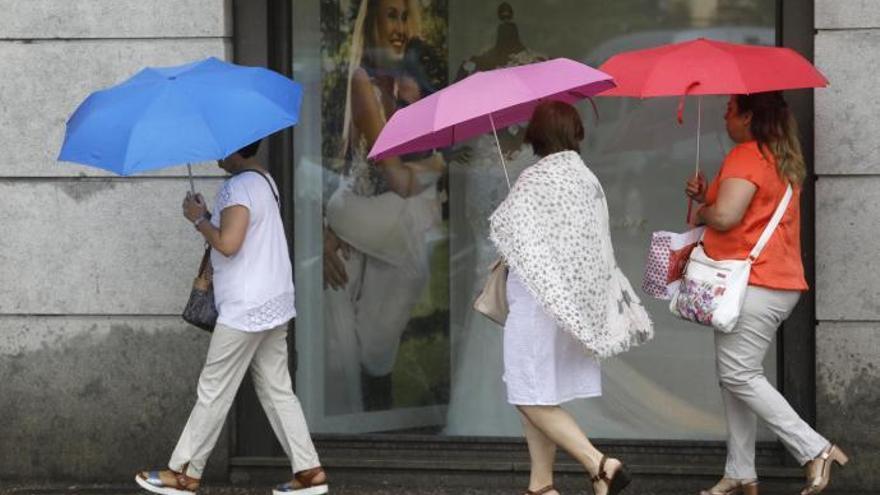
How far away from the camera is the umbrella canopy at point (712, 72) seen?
6.73 meters

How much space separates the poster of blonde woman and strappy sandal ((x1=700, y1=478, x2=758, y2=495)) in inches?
65.0

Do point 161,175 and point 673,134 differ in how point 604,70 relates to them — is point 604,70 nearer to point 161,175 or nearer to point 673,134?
point 673,134

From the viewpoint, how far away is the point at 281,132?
8234 mm

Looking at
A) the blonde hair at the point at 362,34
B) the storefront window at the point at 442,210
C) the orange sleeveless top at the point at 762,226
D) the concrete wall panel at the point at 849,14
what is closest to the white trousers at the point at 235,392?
the storefront window at the point at 442,210

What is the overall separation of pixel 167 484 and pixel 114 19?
7.77ft

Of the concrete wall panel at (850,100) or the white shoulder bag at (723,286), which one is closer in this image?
the white shoulder bag at (723,286)

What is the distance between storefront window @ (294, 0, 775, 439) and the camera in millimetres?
8195

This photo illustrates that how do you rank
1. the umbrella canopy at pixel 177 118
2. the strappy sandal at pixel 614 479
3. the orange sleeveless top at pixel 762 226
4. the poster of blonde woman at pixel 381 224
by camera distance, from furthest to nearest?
1. the poster of blonde woman at pixel 381 224
2. the orange sleeveless top at pixel 762 226
3. the strappy sandal at pixel 614 479
4. the umbrella canopy at pixel 177 118

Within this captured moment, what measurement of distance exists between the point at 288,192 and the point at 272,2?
95 centimetres

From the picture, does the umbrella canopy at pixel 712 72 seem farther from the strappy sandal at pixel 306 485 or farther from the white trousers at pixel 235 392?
the strappy sandal at pixel 306 485

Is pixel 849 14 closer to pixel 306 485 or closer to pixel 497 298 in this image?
pixel 497 298

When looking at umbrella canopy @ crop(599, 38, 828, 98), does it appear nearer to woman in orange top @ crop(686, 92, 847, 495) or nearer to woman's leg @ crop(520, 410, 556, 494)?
woman in orange top @ crop(686, 92, 847, 495)

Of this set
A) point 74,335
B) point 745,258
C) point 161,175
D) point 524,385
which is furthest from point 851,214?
point 74,335

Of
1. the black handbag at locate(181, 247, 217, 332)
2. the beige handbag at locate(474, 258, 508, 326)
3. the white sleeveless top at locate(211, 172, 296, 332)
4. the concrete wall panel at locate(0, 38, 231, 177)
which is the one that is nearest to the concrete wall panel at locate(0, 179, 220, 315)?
the concrete wall panel at locate(0, 38, 231, 177)
